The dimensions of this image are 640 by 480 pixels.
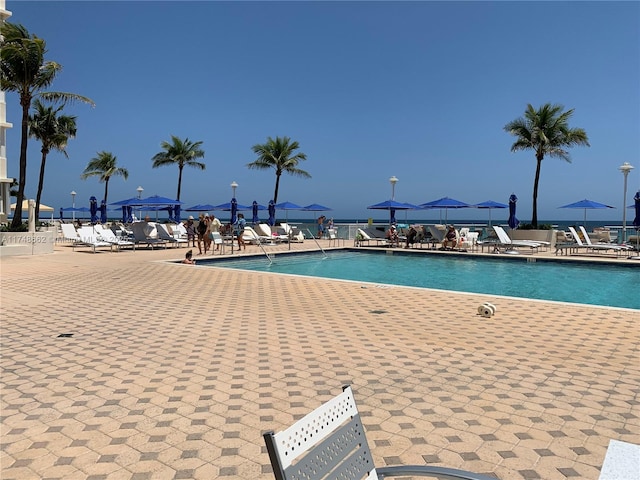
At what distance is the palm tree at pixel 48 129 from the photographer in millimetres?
26953

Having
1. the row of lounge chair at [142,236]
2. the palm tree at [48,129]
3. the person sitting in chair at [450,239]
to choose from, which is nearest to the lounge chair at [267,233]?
the row of lounge chair at [142,236]

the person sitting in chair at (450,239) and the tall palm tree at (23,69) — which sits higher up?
the tall palm tree at (23,69)

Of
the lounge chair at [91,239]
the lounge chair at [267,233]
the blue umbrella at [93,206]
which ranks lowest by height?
the lounge chair at [91,239]

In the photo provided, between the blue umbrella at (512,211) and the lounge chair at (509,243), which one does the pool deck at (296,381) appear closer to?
the lounge chair at (509,243)

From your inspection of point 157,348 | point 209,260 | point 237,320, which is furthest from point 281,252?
point 157,348

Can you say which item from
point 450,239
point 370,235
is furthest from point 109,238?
point 450,239

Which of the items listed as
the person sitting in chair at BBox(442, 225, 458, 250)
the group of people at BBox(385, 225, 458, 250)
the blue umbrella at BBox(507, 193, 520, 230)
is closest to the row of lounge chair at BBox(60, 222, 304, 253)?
the group of people at BBox(385, 225, 458, 250)

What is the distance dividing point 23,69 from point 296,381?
1729 centimetres

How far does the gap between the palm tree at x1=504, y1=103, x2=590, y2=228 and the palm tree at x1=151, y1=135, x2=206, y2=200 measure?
22843mm

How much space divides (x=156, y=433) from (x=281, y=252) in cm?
1443

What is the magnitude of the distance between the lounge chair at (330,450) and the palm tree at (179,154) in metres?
35.1

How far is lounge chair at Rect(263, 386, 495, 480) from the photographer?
1.44 meters

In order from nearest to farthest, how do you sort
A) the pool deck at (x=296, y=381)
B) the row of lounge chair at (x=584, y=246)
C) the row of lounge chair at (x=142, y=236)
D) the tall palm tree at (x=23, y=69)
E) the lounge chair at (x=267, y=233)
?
the pool deck at (x=296, y=381), the row of lounge chair at (x=584, y=246), the tall palm tree at (x=23, y=69), the row of lounge chair at (x=142, y=236), the lounge chair at (x=267, y=233)

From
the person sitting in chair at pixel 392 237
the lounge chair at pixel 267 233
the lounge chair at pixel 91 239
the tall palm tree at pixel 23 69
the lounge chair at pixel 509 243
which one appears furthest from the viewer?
the lounge chair at pixel 267 233
